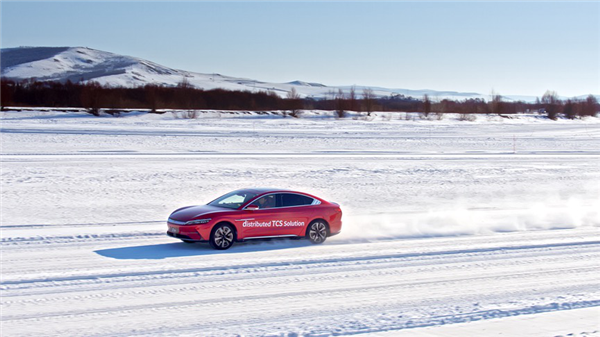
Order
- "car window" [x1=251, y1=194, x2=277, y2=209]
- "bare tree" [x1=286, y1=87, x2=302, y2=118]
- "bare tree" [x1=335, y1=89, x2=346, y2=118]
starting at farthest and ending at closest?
1. "bare tree" [x1=335, y1=89, x2=346, y2=118]
2. "bare tree" [x1=286, y1=87, x2=302, y2=118]
3. "car window" [x1=251, y1=194, x2=277, y2=209]

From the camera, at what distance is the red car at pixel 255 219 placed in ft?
44.5

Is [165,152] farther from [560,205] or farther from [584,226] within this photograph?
[584,226]

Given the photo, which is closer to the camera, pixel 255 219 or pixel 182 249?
pixel 182 249

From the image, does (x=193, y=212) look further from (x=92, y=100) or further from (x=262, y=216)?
(x=92, y=100)

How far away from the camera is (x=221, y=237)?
44.7 ft

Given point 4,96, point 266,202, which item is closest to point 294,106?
point 4,96

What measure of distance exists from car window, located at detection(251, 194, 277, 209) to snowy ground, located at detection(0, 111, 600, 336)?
0.85 metres

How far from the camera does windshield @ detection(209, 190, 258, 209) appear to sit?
14.5m

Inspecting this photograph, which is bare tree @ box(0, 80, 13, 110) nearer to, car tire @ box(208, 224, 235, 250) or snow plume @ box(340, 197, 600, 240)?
snow plume @ box(340, 197, 600, 240)

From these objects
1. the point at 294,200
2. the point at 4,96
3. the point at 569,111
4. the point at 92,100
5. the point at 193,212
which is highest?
the point at 4,96

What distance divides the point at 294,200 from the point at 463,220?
5859 millimetres

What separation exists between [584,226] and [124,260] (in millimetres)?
12039

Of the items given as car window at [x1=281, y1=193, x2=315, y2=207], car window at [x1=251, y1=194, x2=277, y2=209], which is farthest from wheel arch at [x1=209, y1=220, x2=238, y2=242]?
car window at [x1=281, y1=193, x2=315, y2=207]

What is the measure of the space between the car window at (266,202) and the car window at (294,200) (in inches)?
8.7
